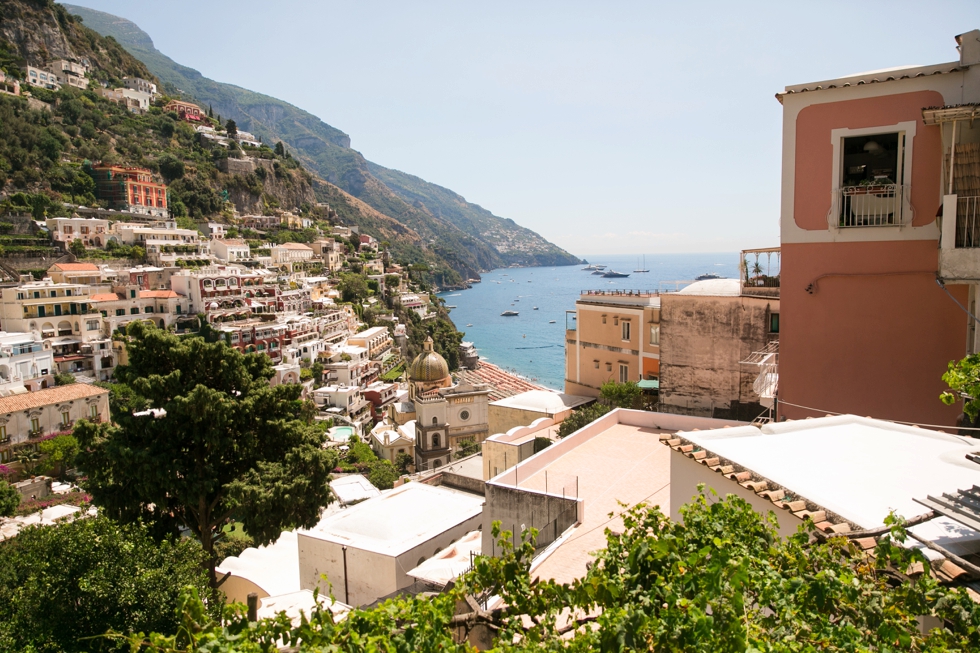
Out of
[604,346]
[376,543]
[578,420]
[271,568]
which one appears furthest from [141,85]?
[376,543]

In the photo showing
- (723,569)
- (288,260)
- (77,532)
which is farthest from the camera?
(288,260)

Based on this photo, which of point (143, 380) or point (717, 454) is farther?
point (143, 380)

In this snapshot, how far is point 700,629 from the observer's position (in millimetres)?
2721

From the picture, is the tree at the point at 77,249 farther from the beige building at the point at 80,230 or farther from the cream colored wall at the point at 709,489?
the cream colored wall at the point at 709,489

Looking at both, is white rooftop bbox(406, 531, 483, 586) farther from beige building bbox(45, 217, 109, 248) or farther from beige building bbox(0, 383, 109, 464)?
beige building bbox(45, 217, 109, 248)

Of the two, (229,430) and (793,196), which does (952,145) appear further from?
(229,430)

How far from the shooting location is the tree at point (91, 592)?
656 centimetres

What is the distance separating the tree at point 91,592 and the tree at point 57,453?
28.1 metres

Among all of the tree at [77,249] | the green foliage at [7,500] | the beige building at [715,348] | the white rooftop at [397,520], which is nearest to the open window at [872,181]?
the beige building at [715,348]

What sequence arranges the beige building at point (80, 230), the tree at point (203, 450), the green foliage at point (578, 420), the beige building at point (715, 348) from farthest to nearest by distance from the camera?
the beige building at point (80, 230), the green foliage at point (578, 420), the beige building at point (715, 348), the tree at point (203, 450)

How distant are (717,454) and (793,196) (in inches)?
200

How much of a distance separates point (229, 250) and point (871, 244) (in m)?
74.1

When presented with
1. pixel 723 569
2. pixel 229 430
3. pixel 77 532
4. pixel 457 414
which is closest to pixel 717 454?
pixel 723 569

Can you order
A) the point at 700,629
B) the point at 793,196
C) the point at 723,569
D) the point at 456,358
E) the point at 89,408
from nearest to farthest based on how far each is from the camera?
the point at 700,629
the point at 723,569
the point at 793,196
the point at 89,408
the point at 456,358
